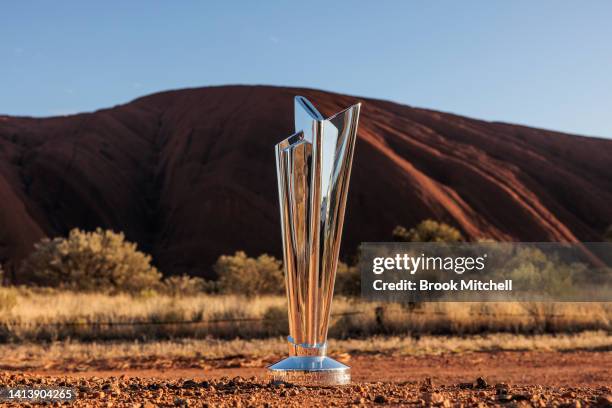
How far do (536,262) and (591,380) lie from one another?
62.4 ft

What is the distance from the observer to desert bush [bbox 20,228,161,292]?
25.6 meters

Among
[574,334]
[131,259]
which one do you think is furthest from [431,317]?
[131,259]

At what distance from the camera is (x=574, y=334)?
628 inches

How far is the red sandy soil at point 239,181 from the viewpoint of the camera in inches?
1943

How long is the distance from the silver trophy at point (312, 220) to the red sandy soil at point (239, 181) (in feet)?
126

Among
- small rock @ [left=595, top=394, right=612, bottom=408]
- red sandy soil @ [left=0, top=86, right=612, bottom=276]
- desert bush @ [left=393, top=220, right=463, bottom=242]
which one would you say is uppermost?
red sandy soil @ [left=0, top=86, right=612, bottom=276]

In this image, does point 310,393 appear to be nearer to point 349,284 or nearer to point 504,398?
point 504,398

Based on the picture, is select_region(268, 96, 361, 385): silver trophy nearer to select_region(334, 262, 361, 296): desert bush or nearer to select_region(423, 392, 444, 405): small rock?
select_region(423, 392, 444, 405): small rock

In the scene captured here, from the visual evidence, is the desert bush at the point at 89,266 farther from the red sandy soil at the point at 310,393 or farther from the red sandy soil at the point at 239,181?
the red sandy soil at the point at 310,393

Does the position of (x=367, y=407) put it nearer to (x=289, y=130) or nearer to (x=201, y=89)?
(x=289, y=130)

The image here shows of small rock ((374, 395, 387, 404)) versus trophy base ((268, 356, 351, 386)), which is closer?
small rock ((374, 395, 387, 404))

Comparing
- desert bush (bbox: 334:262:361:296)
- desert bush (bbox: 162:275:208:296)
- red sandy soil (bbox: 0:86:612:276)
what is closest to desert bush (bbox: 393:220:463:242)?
desert bush (bbox: 334:262:361:296)

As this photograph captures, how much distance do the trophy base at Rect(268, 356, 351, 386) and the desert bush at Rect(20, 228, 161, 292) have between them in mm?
19221

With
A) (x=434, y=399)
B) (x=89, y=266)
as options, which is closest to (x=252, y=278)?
(x=89, y=266)
